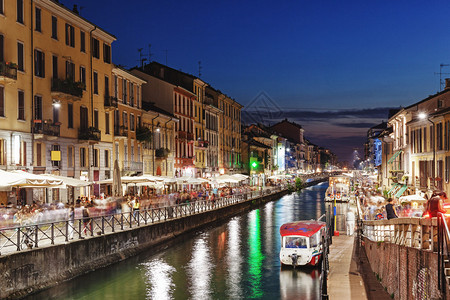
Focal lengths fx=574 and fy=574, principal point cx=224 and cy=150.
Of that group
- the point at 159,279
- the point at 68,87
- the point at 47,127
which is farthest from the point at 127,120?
the point at 159,279

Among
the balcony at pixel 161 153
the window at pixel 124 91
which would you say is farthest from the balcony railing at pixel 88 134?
the balcony at pixel 161 153

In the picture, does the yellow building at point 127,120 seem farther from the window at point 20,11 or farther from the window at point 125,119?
the window at point 20,11

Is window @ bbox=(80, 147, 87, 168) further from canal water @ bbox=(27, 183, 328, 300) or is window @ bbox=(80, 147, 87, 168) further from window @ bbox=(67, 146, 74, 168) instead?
canal water @ bbox=(27, 183, 328, 300)

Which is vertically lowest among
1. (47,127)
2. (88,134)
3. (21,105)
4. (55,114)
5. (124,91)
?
(88,134)

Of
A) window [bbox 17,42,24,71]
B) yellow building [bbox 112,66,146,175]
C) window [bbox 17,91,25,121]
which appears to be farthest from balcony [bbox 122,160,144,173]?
window [bbox 17,42,24,71]

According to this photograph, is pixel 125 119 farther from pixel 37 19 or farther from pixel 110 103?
pixel 37 19

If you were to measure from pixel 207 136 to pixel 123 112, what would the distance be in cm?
3294

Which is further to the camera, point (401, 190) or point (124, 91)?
point (401, 190)

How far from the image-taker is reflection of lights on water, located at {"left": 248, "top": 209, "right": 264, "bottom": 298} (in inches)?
1029

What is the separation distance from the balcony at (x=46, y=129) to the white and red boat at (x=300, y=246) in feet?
53.8

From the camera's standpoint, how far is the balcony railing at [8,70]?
1251 inches

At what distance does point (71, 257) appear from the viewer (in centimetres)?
2514

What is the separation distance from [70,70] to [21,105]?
7.49 meters

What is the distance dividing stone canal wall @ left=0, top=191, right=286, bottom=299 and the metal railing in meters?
0.38
